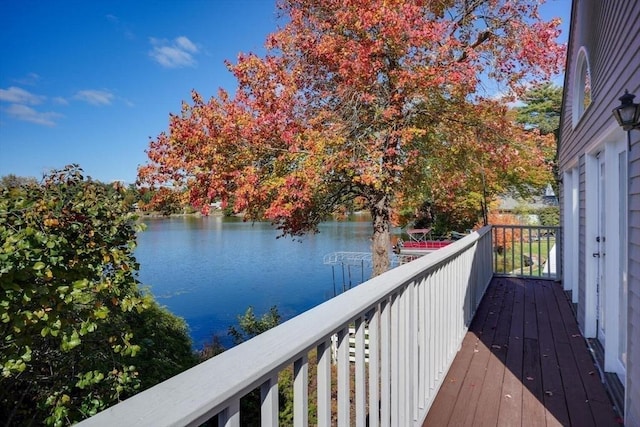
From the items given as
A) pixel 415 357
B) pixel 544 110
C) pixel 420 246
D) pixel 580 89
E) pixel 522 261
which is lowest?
pixel 420 246

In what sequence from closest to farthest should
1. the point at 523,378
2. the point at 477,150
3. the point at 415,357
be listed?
the point at 415,357, the point at 523,378, the point at 477,150

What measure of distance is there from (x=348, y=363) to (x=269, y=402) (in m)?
0.42

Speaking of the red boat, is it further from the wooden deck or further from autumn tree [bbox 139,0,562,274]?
the wooden deck

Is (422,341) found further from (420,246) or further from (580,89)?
(420,246)

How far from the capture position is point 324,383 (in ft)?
3.68

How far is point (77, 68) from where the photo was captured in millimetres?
19875

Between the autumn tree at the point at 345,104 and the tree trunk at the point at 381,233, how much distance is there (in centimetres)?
2

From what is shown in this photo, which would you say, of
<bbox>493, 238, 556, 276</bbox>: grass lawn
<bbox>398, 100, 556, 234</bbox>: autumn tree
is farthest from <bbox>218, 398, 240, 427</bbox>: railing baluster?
<bbox>493, 238, 556, 276</bbox>: grass lawn

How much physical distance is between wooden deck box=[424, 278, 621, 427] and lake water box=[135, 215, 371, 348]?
5557mm

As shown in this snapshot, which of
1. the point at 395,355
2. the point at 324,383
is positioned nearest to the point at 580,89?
the point at 395,355

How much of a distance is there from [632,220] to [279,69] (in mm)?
5963

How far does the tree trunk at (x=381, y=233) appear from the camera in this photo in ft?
25.6

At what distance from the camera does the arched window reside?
450cm

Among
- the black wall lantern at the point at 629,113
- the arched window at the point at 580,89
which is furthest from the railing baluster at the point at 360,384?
the arched window at the point at 580,89
